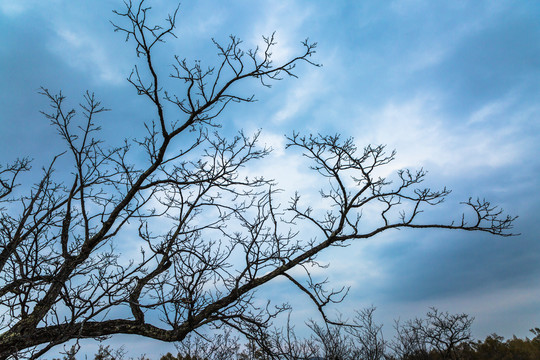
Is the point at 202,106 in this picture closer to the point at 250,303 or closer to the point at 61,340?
the point at 250,303

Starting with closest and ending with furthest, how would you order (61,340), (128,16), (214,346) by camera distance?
(61,340) < (128,16) < (214,346)

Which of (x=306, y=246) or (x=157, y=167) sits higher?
(x=157, y=167)

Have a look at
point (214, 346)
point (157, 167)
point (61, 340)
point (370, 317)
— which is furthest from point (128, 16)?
point (370, 317)

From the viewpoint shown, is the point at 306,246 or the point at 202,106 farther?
the point at 306,246

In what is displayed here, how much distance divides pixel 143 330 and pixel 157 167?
9.53ft

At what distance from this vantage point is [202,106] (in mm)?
6586

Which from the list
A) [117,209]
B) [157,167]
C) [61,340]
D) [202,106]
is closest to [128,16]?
[202,106]

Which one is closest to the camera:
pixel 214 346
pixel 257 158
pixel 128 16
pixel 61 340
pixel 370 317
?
pixel 61 340

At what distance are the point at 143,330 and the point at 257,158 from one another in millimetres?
3816

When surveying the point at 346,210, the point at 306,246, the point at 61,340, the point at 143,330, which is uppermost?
the point at 346,210

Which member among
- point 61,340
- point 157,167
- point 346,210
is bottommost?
point 61,340

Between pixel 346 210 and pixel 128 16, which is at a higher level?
pixel 128 16

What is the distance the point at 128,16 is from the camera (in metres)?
5.84

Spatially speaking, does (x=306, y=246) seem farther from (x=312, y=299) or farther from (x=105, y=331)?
(x=105, y=331)
